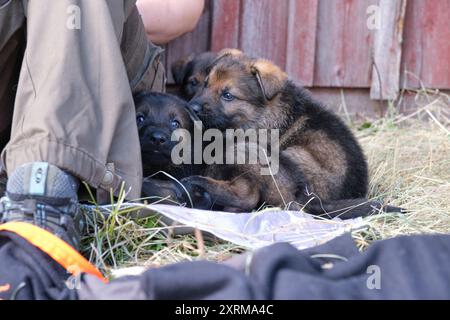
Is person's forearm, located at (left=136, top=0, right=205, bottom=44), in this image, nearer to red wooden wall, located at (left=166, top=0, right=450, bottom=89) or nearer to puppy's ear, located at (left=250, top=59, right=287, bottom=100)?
puppy's ear, located at (left=250, top=59, right=287, bottom=100)

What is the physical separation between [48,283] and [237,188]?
1291 mm

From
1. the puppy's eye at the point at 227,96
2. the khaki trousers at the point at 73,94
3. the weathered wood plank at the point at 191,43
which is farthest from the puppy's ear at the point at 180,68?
the khaki trousers at the point at 73,94

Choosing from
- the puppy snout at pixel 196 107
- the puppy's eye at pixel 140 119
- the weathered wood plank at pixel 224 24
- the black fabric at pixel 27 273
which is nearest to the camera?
the black fabric at pixel 27 273

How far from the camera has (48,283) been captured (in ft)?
6.66

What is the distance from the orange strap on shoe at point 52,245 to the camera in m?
2.10

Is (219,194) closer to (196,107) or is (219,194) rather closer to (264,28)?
(196,107)

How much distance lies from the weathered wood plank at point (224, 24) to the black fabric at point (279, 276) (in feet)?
9.20

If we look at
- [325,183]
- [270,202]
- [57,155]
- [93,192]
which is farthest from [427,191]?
[57,155]

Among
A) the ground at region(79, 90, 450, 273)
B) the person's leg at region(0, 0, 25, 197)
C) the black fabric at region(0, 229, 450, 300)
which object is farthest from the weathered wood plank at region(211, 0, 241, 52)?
the black fabric at region(0, 229, 450, 300)

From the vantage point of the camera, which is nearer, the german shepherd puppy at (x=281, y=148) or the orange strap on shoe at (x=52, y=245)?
the orange strap on shoe at (x=52, y=245)

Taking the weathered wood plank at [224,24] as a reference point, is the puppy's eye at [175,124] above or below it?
below

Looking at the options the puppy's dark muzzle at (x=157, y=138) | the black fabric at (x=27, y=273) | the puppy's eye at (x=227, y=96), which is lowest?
the black fabric at (x=27, y=273)

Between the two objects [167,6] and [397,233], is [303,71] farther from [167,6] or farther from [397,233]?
[397,233]

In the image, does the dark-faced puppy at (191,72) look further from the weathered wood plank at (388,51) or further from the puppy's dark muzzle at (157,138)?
the weathered wood plank at (388,51)
